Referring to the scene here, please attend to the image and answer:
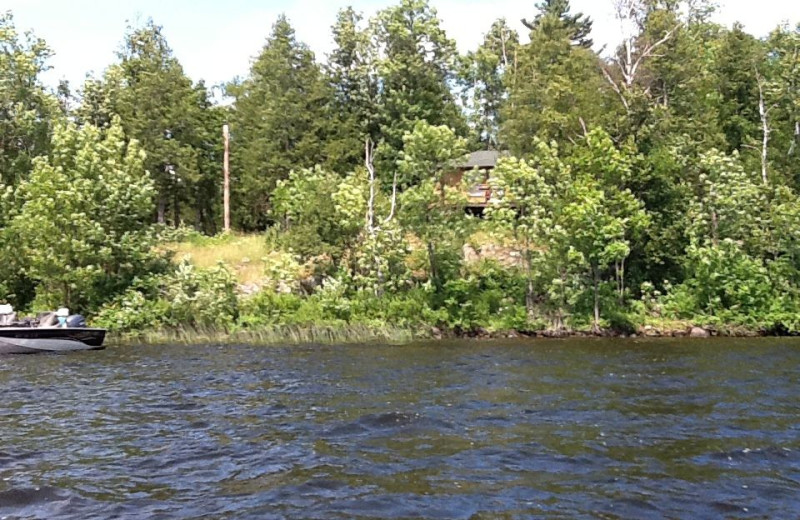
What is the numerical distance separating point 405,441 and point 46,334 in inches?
772

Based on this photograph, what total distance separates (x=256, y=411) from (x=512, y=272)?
76.3ft

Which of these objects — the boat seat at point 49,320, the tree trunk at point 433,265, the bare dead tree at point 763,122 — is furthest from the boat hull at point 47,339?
the bare dead tree at point 763,122

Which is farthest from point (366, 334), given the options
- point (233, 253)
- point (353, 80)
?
point (353, 80)

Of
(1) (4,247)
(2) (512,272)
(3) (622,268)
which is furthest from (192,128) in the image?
(3) (622,268)

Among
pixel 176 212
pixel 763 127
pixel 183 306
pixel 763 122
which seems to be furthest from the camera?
pixel 176 212

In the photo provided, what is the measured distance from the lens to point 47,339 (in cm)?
2758

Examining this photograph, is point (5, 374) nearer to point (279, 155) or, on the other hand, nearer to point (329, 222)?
point (329, 222)

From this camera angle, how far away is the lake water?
9047 millimetres

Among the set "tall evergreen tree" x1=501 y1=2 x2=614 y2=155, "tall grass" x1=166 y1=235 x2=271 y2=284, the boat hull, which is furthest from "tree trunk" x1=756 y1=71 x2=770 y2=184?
the boat hull

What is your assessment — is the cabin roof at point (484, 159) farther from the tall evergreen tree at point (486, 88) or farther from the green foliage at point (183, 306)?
the green foliage at point (183, 306)

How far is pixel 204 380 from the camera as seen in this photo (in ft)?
Answer: 63.4

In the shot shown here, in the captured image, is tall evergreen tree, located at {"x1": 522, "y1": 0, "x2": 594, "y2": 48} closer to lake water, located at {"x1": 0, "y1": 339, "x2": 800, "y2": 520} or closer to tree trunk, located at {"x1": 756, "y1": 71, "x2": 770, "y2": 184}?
tree trunk, located at {"x1": 756, "y1": 71, "x2": 770, "y2": 184}

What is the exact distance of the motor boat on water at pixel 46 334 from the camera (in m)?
→ 27.0

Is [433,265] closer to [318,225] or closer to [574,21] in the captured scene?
[318,225]
